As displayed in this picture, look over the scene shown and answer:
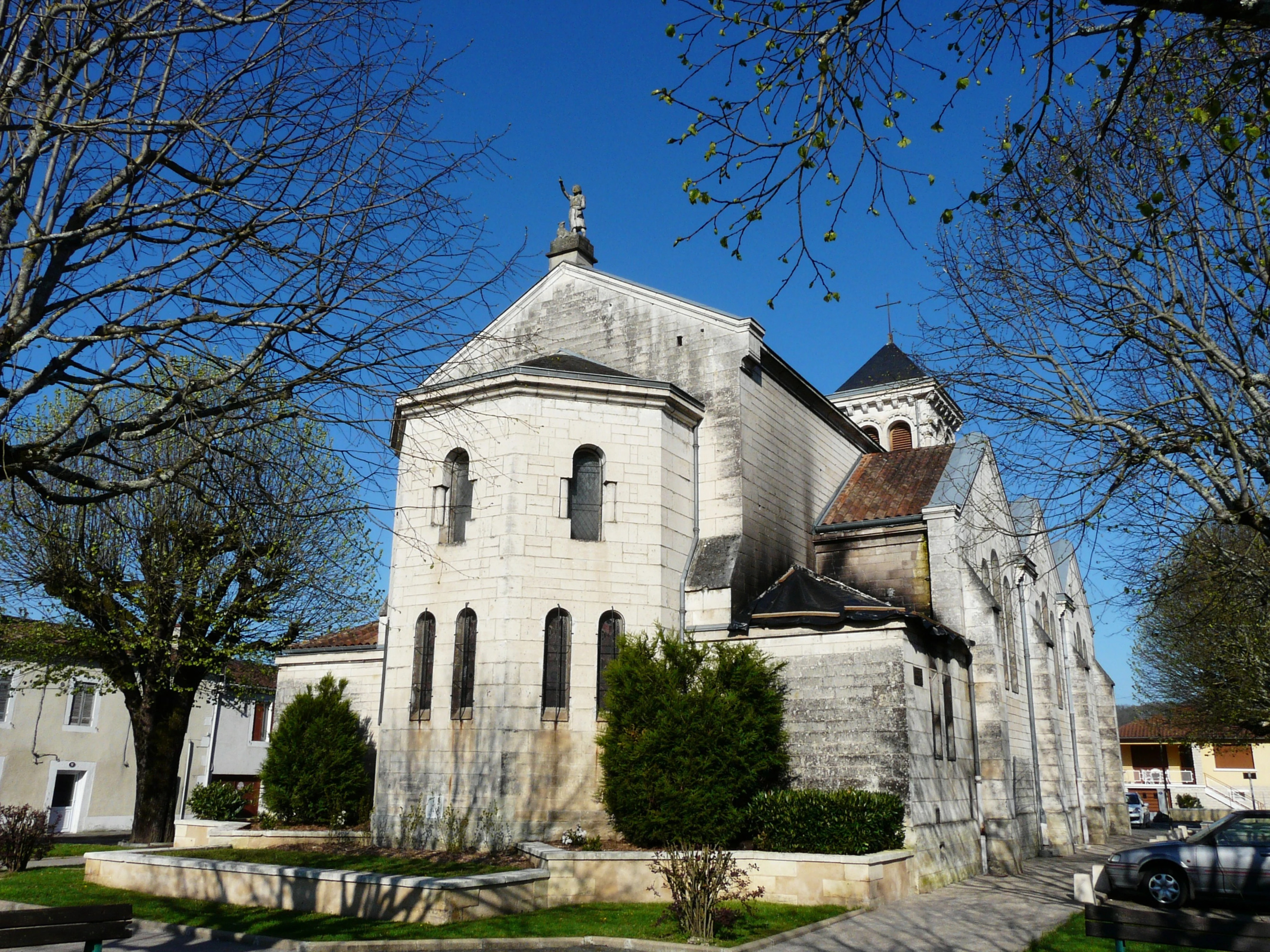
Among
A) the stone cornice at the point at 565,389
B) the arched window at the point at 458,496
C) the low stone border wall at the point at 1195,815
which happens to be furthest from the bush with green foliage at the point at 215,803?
the low stone border wall at the point at 1195,815

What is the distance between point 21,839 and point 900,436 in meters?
28.7

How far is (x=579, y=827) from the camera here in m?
16.3

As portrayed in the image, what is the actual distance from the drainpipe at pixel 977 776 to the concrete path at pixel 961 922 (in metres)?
0.68

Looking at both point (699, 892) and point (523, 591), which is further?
point (523, 591)

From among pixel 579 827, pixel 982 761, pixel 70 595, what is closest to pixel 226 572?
pixel 70 595

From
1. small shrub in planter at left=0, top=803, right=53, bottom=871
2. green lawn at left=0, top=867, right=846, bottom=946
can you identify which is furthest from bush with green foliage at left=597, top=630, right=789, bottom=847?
small shrub in planter at left=0, top=803, right=53, bottom=871

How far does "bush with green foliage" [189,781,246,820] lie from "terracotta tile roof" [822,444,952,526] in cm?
1551

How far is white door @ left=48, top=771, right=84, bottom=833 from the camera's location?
33.8m

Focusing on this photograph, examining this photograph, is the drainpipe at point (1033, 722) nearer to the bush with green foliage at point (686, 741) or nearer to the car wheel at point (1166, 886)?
the car wheel at point (1166, 886)

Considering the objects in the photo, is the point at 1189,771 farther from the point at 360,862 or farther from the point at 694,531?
the point at 360,862

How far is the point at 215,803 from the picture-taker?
22203 mm

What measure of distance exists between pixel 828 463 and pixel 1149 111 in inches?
549

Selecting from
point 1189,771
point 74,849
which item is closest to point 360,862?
point 74,849

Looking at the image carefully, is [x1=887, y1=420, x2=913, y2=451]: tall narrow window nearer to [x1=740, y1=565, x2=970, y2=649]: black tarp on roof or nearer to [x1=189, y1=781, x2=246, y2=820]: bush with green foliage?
[x1=740, y1=565, x2=970, y2=649]: black tarp on roof
